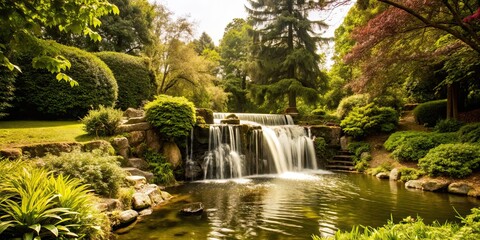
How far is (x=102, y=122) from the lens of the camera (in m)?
10.4

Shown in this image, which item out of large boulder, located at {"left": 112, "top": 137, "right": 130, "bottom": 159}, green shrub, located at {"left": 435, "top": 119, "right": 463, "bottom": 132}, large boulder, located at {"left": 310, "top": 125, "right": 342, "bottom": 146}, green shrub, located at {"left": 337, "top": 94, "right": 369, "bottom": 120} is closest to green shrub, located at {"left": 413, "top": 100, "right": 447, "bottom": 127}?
green shrub, located at {"left": 435, "top": 119, "right": 463, "bottom": 132}

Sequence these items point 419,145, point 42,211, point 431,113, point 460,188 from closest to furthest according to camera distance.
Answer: point 42,211
point 460,188
point 419,145
point 431,113

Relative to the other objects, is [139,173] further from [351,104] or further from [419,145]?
[351,104]

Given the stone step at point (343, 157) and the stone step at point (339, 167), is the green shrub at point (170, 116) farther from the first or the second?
the stone step at point (343, 157)

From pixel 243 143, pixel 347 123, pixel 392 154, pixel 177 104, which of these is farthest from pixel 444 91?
pixel 177 104

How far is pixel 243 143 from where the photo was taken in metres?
13.7

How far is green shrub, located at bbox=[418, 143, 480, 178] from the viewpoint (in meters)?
9.55

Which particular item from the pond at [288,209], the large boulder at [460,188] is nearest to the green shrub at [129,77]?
the pond at [288,209]

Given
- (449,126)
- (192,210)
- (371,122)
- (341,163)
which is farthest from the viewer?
(371,122)

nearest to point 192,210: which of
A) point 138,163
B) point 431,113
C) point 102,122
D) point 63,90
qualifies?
point 138,163

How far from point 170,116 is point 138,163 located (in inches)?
88.5

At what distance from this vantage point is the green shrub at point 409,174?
10.7 m

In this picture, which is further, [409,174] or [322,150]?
[322,150]

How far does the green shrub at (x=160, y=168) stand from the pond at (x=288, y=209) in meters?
0.63
